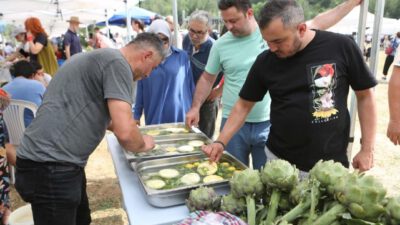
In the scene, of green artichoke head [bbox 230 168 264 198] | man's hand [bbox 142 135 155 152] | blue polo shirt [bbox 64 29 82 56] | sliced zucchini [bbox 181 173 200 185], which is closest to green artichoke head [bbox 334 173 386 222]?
green artichoke head [bbox 230 168 264 198]

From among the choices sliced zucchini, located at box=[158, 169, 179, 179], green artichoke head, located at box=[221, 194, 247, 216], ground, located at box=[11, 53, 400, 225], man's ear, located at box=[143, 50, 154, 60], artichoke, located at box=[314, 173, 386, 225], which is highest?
man's ear, located at box=[143, 50, 154, 60]

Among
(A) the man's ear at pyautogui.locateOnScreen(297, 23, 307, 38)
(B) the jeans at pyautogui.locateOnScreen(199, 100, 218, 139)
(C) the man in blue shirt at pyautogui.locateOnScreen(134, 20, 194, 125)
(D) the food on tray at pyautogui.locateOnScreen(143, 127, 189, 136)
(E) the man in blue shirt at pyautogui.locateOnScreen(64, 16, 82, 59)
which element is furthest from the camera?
(E) the man in blue shirt at pyautogui.locateOnScreen(64, 16, 82, 59)

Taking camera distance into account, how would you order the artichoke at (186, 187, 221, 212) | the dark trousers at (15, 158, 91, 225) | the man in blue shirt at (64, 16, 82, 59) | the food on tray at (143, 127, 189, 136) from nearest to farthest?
the artichoke at (186, 187, 221, 212) < the dark trousers at (15, 158, 91, 225) < the food on tray at (143, 127, 189, 136) < the man in blue shirt at (64, 16, 82, 59)

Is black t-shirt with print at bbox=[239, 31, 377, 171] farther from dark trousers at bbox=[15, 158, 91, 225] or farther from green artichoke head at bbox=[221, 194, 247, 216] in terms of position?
dark trousers at bbox=[15, 158, 91, 225]

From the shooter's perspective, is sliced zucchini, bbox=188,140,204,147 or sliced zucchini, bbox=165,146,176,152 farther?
sliced zucchini, bbox=188,140,204,147

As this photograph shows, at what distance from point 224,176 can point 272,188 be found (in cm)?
60

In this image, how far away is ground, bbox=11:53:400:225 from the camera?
3.30 m

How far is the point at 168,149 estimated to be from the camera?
6.84 feet

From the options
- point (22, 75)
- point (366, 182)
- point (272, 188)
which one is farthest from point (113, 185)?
point (366, 182)

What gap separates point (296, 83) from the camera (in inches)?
62.2

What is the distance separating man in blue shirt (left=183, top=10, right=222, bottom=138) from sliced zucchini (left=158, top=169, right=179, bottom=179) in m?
1.57

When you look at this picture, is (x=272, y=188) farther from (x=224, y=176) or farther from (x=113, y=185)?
(x=113, y=185)

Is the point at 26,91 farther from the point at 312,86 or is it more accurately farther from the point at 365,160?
the point at 365,160

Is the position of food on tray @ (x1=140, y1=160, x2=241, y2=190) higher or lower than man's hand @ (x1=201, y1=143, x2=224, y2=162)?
lower
